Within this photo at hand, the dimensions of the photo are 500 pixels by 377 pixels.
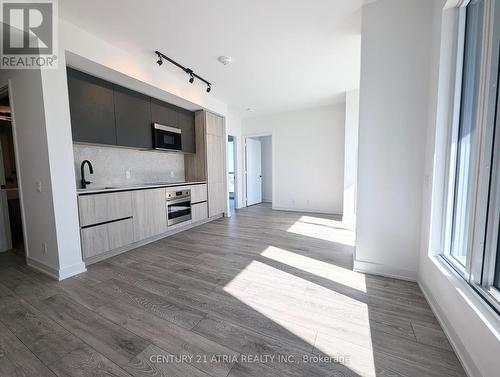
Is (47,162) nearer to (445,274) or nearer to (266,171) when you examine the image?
(445,274)

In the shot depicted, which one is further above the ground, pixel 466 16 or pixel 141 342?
pixel 466 16

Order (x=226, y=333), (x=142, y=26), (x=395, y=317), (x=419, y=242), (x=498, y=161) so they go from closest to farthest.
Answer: (x=498, y=161) → (x=226, y=333) → (x=395, y=317) → (x=419, y=242) → (x=142, y=26)

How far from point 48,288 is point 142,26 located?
2816mm

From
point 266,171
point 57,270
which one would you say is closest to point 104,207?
point 57,270

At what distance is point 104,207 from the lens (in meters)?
2.58

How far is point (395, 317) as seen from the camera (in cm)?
154

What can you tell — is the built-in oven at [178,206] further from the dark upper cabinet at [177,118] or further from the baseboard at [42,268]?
the baseboard at [42,268]

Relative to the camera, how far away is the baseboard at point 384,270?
80.1 inches

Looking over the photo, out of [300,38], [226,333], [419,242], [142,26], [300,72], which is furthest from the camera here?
[300,72]

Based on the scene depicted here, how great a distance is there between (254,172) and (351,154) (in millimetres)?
3221

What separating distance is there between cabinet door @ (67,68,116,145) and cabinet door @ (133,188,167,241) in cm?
87

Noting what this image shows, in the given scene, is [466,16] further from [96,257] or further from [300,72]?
[96,257]

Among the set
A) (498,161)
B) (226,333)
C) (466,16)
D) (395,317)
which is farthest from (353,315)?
(466,16)

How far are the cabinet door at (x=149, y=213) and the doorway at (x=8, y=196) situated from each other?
1.58m
